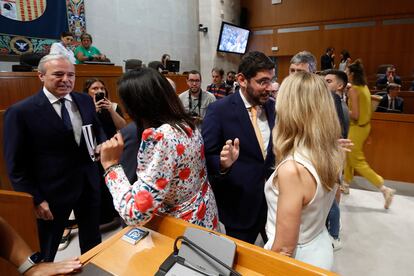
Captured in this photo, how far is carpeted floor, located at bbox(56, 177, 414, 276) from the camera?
2.12 m

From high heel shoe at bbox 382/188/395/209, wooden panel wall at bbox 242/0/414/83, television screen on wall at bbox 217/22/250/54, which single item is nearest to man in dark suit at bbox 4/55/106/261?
high heel shoe at bbox 382/188/395/209

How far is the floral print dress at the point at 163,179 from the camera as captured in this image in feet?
3.02

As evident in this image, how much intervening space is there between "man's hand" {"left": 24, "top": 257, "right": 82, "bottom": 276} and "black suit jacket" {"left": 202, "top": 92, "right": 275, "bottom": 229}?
0.84 metres

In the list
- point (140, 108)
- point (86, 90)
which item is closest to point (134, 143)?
point (140, 108)

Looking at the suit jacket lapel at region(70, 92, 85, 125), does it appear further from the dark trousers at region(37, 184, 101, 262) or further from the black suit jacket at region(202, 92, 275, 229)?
the black suit jacket at region(202, 92, 275, 229)

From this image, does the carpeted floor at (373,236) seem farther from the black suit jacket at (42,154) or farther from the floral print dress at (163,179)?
the floral print dress at (163,179)

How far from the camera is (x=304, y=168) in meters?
0.91

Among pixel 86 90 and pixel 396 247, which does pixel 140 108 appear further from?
pixel 396 247

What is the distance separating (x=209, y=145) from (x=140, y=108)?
1.92 ft

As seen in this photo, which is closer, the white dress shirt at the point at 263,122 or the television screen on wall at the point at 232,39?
the white dress shirt at the point at 263,122

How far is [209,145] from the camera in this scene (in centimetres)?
156

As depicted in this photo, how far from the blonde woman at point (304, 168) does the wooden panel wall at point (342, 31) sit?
9306mm

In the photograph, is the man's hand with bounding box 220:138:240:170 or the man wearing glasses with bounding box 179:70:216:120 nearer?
the man's hand with bounding box 220:138:240:170

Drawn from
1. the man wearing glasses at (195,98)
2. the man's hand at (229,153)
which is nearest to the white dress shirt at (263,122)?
the man's hand at (229,153)
